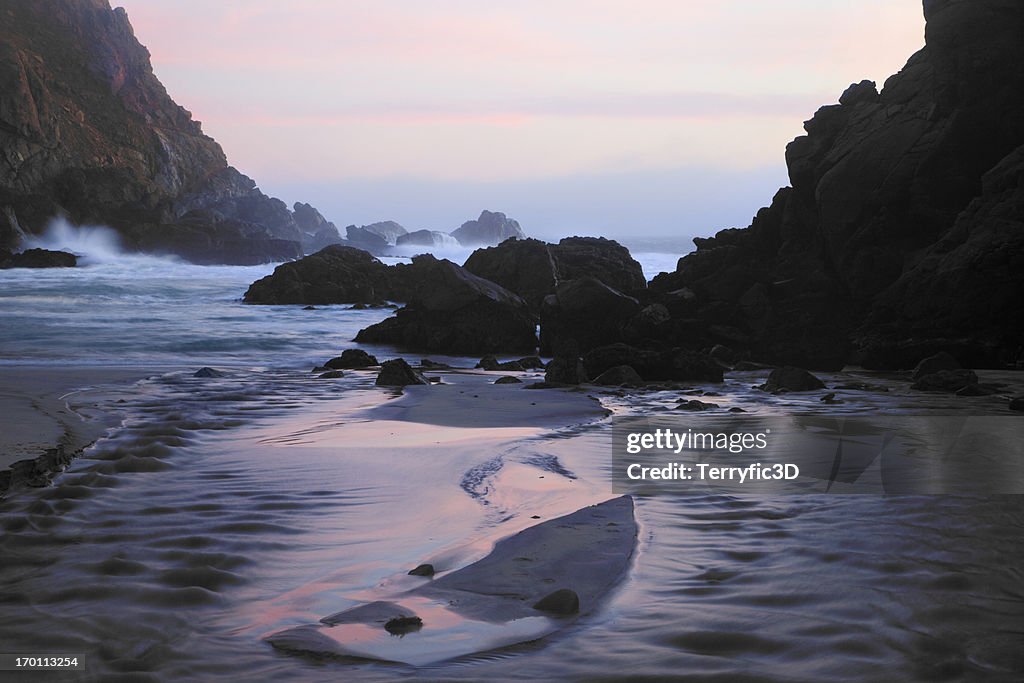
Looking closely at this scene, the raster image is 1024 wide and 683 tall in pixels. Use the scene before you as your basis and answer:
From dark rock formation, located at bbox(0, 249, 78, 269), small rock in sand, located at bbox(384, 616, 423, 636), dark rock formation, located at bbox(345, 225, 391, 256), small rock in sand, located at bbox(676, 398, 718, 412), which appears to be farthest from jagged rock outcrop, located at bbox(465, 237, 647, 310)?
dark rock formation, located at bbox(345, 225, 391, 256)

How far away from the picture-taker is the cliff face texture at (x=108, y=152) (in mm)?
62719

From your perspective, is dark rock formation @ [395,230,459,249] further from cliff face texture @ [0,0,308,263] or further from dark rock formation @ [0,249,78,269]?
dark rock formation @ [0,249,78,269]

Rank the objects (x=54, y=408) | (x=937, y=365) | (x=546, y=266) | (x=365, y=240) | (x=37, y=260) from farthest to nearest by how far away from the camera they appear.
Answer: (x=365, y=240) < (x=37, y=260) < (x=546, y=266) < (x=937, y=365) < (x=54, y=408)

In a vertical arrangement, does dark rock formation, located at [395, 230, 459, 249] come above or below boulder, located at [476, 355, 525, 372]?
above

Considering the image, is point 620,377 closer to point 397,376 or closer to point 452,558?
point 397,376

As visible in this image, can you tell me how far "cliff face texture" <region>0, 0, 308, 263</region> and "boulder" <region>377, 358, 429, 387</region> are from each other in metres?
50.7

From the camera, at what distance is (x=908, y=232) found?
14.4 meters

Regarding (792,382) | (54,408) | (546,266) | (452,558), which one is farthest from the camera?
(546,266)

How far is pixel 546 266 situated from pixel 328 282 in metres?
12.2

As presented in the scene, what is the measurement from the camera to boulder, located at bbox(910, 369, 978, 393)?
30.5 ft

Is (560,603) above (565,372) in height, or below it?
below

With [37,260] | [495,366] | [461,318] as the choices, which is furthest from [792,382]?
[37,260]

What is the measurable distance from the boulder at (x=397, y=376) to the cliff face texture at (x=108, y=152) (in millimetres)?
50703

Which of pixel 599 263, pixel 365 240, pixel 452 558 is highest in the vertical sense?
pixel 365 240
